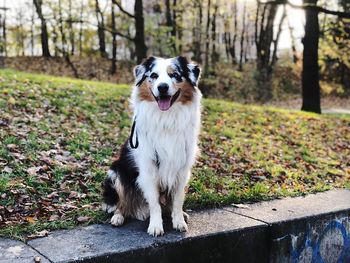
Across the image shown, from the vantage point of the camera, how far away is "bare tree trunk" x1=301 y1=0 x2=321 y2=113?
16.1 m

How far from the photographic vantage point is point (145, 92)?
156 inches

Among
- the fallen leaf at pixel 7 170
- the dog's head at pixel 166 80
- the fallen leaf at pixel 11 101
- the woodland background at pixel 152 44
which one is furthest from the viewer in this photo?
the woodland background at pixel 152 44

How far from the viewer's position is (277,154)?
324 inches

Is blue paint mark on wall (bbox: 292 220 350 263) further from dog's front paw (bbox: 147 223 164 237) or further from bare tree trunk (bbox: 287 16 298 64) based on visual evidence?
bare tree trunk (bbox: 287 16 298 64)

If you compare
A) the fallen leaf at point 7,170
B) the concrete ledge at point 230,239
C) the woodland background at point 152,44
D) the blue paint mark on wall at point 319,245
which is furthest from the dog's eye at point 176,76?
the woodland background at point 152,44

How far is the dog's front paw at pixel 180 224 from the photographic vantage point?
4013mm

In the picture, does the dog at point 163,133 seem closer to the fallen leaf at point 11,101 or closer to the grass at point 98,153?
the grass at point 98,153

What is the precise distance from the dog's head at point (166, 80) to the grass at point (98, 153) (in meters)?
1.26

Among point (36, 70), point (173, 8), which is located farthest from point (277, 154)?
point (173, 8)

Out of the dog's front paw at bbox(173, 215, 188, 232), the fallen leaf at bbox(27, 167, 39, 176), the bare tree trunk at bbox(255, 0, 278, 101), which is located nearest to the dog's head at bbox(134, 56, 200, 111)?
the dog's front paw at bbox(173, 215, 188, 232)

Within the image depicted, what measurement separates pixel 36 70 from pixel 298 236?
20.9 metres

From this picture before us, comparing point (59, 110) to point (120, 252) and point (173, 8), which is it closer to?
point (120, 252)

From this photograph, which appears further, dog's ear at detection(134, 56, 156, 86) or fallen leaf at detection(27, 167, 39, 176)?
fallen leaf at detection(27, 167, 39, 176)

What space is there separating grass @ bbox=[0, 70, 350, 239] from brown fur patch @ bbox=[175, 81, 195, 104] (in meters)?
1.32
